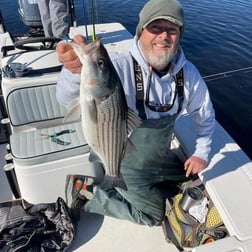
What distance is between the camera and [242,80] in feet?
23.8

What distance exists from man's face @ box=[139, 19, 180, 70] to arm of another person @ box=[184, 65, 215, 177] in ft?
1.11

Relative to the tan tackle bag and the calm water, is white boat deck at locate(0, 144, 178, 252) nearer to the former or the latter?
the tan tackle bag

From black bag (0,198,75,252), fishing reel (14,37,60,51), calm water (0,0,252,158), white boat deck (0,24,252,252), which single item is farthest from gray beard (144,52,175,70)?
calm water (0,0,252,158)

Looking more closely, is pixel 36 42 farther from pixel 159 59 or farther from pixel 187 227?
pixel 187 227

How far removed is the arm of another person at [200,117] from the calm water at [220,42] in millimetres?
2844

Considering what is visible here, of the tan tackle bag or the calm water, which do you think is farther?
the calm water

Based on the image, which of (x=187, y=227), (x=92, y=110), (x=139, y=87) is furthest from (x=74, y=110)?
(x=187, y=227)

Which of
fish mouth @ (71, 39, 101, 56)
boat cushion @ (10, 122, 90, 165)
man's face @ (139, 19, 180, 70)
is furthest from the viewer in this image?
boat cushion @ (10, 122, 90, 165)

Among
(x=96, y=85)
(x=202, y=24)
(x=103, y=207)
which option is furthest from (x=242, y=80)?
(x=96, y=85)

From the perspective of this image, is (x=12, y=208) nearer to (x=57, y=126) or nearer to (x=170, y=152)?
(x=57, y=126)

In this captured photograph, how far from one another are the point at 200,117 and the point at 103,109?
1205 mm

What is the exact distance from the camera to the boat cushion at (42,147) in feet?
9.62

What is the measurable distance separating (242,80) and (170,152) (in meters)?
4.84

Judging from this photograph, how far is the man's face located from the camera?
7.44 ft
